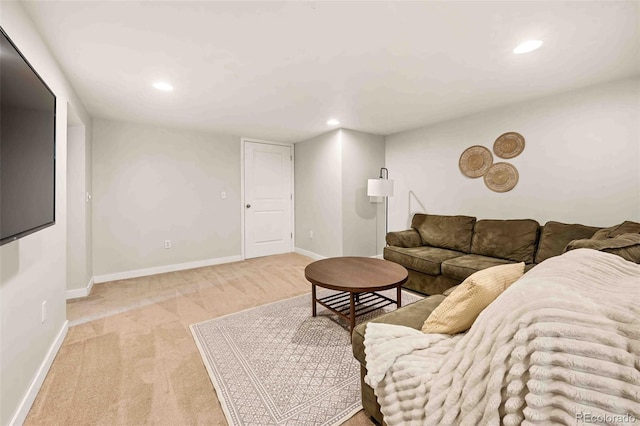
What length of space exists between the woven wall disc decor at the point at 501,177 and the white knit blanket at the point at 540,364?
2379mm

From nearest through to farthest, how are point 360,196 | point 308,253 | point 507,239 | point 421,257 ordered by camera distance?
1. point 507,239
2. point 421,257
3. point 360,196
4. point 308,253

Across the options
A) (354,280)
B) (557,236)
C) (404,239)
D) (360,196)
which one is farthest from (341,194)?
(557,236)

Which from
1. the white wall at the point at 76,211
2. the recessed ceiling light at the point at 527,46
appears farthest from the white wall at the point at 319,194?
the white wall at the point at 76,211

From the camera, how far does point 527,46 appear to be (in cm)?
190

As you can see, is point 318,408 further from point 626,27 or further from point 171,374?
point 626,27

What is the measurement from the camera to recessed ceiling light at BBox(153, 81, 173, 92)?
2443mm

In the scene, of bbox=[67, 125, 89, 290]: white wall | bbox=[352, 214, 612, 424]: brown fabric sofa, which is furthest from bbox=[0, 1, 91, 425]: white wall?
bbox=[352, 214, 612, 424]: brown fabric sofa

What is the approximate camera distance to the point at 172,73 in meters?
2.26

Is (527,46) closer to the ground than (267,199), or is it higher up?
higher up

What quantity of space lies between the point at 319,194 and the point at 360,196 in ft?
2.33

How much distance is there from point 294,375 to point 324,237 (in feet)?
9.44

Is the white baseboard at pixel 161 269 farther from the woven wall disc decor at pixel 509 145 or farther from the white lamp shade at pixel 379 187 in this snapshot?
the woven wall disc decor at pixel 509 145

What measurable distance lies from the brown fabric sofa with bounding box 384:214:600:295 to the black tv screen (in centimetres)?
302

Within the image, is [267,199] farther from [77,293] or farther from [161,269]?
[77,293]
